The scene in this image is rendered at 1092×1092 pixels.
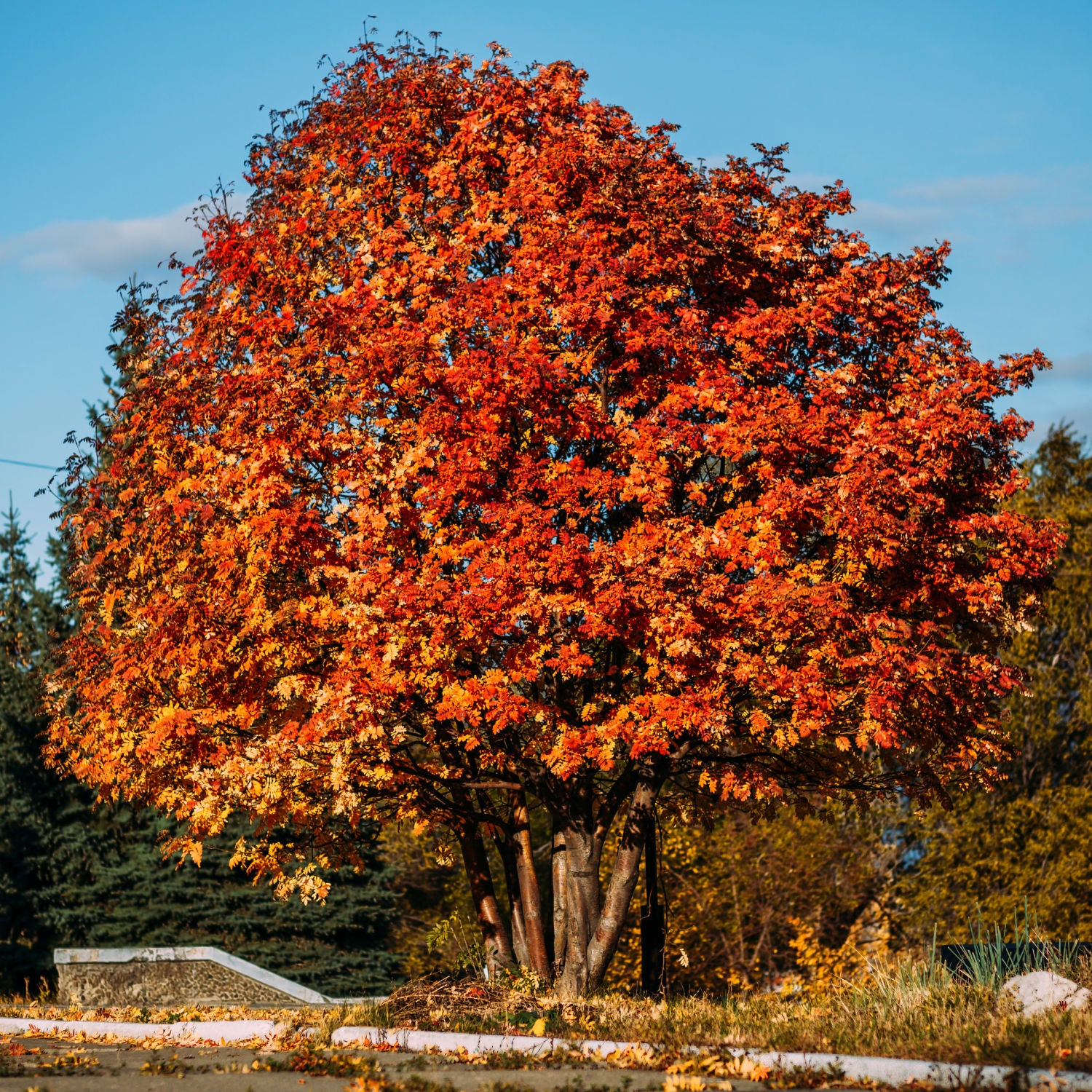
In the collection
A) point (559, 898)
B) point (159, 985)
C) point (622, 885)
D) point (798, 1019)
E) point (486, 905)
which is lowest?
point (159, 985)

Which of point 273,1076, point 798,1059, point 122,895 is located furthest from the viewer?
point 122,895

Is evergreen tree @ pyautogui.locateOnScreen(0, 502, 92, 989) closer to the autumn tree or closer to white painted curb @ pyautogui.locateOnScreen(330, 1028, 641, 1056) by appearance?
the autumn tree

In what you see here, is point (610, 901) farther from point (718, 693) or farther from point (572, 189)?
point (572, 189)

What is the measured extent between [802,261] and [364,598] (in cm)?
586

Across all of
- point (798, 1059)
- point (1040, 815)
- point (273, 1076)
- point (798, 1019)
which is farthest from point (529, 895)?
point (1040, 815)

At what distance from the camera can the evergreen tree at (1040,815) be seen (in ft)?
81.2

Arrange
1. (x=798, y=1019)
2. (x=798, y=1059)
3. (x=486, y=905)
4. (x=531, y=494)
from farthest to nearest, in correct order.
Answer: (x=486, y=905)
(x=531, y=494)
(x=798, y=1019)
(x=798, y=1059)

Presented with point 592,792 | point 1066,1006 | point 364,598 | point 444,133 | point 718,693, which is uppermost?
point 444,133

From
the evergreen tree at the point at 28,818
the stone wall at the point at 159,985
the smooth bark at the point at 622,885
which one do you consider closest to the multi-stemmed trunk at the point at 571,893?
the smooth bark at the point at 622,885

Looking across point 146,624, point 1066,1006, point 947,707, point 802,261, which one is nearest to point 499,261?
point 802,261

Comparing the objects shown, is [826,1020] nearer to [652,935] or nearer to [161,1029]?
[161,1029]

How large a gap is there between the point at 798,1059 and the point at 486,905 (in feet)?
22.7

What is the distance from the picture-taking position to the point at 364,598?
33.2 ft

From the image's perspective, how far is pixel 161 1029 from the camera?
1038 cm
